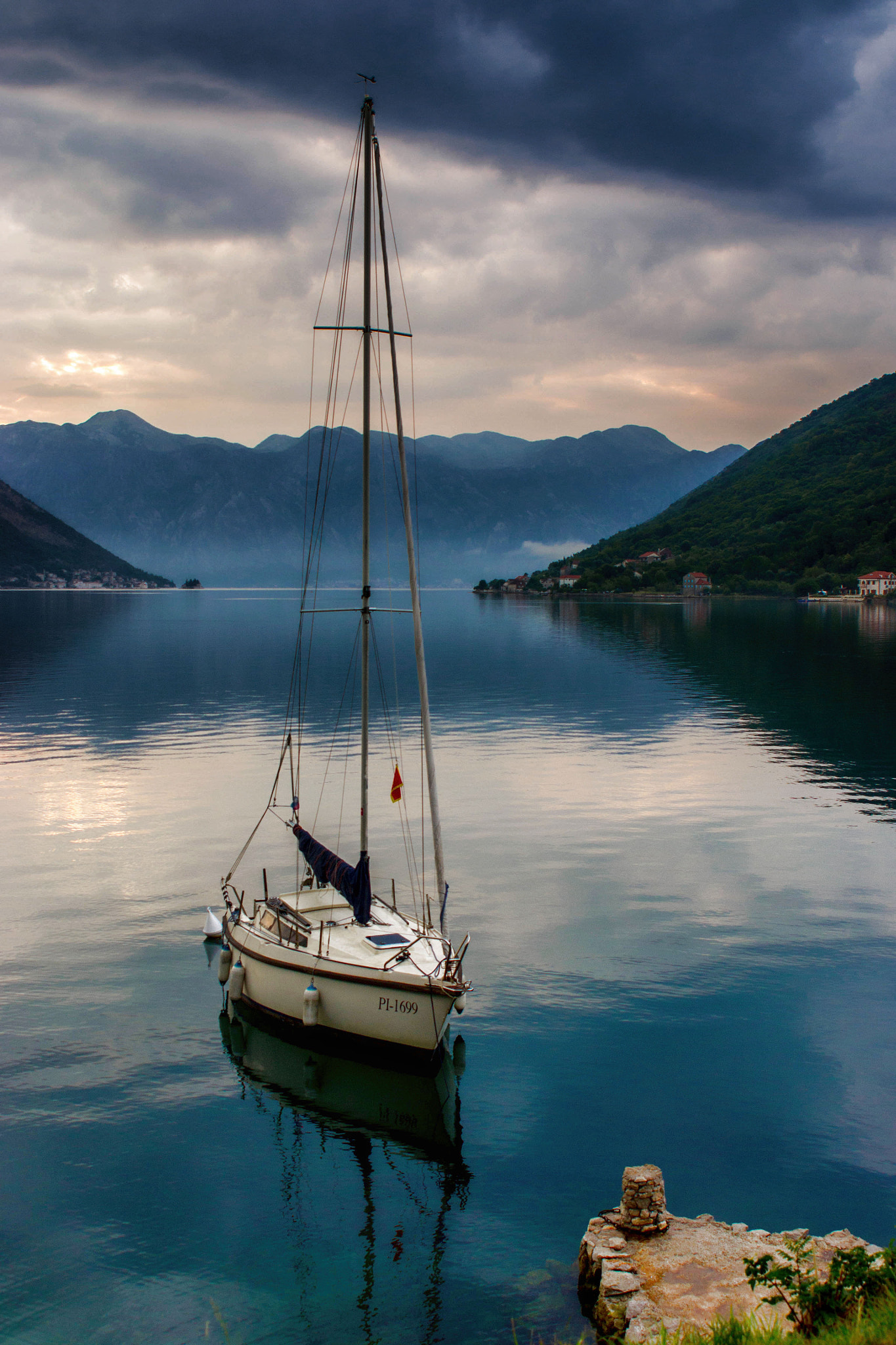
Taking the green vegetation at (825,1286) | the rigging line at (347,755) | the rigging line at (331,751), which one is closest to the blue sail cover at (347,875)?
the rigging line at (347,755)

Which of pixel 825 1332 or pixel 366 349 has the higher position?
pixel 366 349

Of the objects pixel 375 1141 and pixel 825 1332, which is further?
pixel 375 1141

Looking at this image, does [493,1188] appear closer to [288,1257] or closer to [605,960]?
[288,1257]

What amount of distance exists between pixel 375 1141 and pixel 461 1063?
312 cm

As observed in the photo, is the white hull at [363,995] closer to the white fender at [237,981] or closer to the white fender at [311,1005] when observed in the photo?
the white fender at [311,1005]

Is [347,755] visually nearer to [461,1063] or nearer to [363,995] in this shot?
[461,1063]

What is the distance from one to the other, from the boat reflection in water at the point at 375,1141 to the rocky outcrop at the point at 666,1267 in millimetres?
2525

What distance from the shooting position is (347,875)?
76.6ft

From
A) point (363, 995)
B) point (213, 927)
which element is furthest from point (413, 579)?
point (213, 927)

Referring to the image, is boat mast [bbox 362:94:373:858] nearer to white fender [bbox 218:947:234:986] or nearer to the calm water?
white fender [bbox 218:947:234:986]

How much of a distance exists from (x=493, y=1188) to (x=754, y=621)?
176648 mm

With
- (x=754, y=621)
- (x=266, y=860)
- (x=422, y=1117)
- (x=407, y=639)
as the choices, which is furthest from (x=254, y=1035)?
(x=754, y=621)

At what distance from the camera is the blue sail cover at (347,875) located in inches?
880

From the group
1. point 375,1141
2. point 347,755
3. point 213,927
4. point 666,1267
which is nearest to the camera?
point 666,1267
